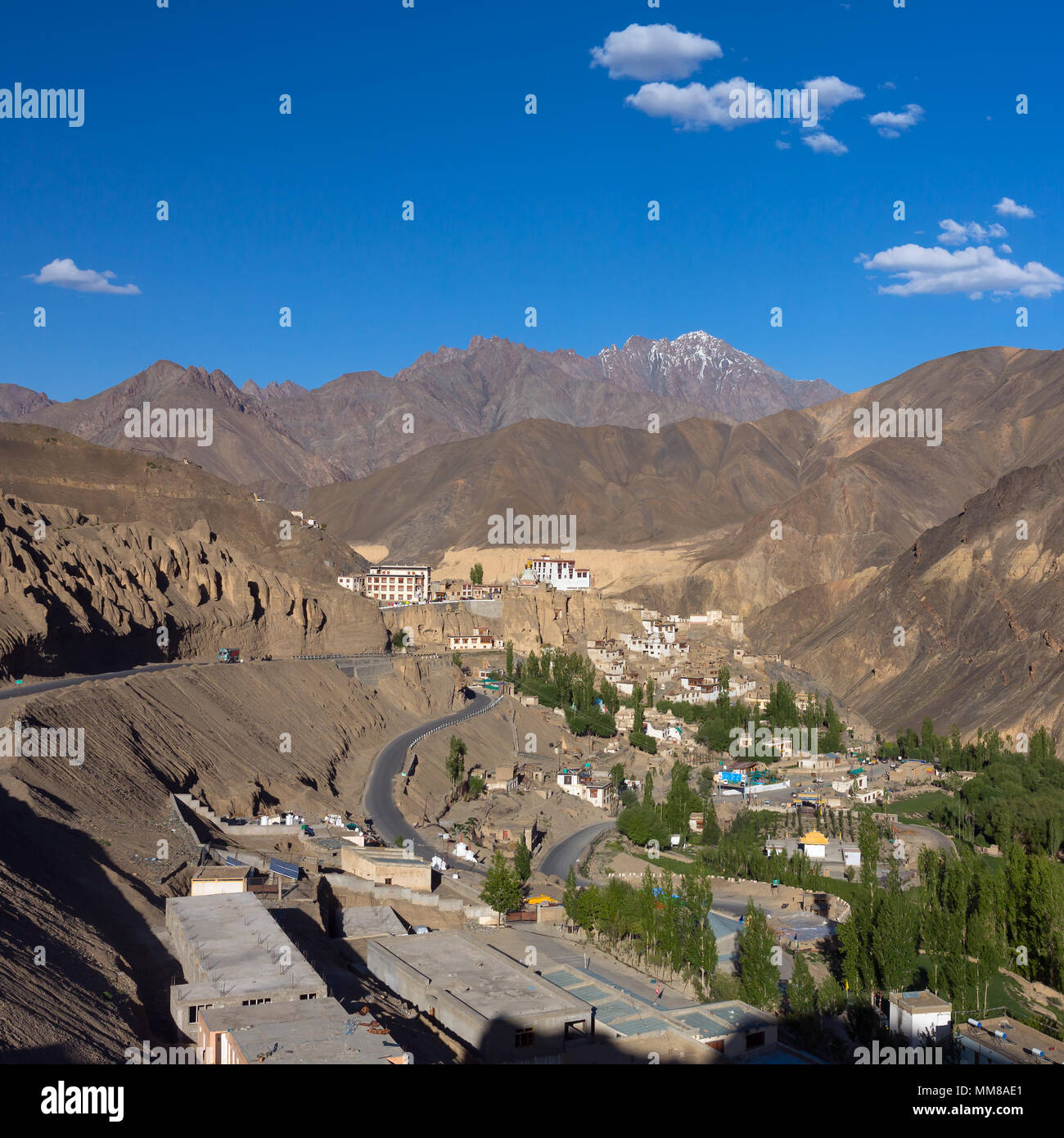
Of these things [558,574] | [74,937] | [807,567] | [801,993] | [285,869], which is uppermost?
[807,567]

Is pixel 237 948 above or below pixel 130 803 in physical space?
below

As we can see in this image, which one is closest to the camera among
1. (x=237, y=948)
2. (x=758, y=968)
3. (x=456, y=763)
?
(x=237, y=948)

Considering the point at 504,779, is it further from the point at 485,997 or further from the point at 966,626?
the point at 966,626

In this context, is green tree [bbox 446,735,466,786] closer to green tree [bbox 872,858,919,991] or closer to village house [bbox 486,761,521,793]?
village house [bbox 486,761,521,793]

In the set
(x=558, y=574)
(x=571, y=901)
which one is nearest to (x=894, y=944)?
(x=571, y=901)
